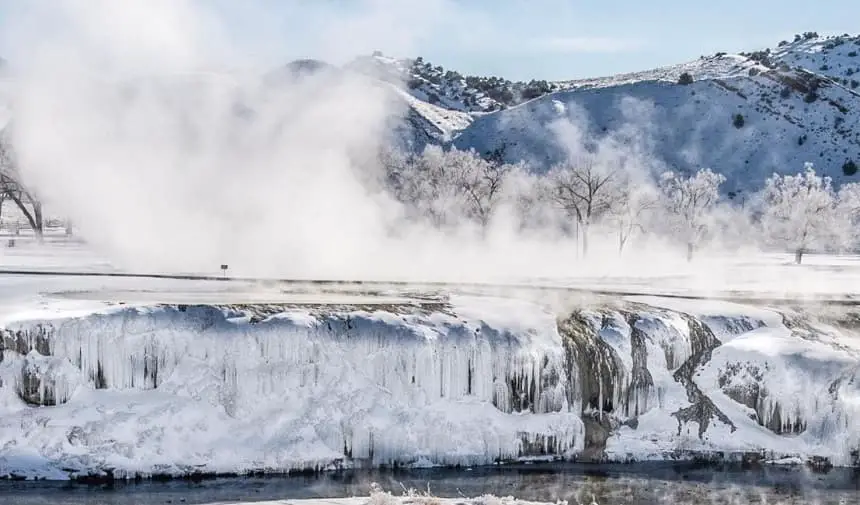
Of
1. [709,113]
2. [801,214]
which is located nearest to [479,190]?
[801,214]

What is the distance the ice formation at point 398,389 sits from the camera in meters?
20.8

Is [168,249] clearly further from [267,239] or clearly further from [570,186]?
[570,186]

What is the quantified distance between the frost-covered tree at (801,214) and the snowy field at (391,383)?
27312 mm

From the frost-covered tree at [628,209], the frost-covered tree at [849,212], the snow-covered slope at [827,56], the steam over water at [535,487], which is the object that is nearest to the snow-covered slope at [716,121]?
the snow-covered slope at [827,56]

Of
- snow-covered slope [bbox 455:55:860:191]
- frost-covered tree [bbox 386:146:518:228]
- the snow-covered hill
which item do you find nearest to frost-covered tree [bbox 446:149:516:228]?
frost-covered tree [bbox 386:146:518:228]

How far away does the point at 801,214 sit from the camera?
175ft

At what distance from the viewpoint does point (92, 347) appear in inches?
848

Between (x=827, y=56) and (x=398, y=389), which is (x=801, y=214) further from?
(x=827, y=56)

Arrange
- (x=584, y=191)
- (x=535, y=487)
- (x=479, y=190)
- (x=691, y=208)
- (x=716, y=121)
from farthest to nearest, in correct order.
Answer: (x=716, y=121) < (x=691, y=208) < (x=584, y=191) < (x=479, y=190) < (x=535, y=487)

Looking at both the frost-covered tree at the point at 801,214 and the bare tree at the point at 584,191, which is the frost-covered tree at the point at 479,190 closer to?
the bare tree at the point at 584,191

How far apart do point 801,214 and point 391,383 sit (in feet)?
129

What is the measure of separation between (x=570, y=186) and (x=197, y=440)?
124 ft

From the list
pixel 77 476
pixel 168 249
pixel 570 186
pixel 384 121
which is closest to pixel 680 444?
pixel 77 476

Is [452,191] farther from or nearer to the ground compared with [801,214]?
farther from the ground
